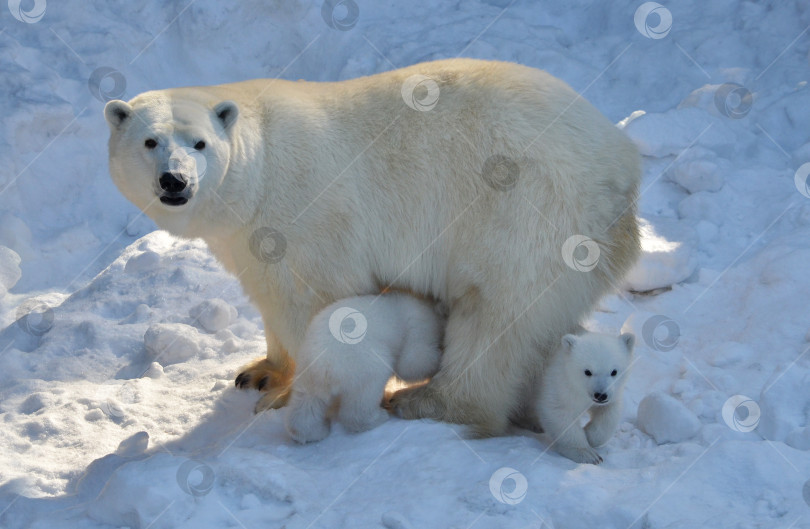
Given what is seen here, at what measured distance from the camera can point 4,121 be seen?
25.2 feet

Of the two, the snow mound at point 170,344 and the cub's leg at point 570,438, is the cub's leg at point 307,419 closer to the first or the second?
the cub's leg at point 570,438

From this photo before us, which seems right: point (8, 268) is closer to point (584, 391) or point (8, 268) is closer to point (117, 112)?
point (117, 112)

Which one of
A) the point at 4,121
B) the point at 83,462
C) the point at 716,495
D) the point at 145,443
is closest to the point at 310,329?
the point at 145,443

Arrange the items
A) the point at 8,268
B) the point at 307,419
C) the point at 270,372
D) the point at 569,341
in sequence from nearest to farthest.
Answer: the point at 569,341, the point at 307,419, the point at 270,372, the point at 8,268

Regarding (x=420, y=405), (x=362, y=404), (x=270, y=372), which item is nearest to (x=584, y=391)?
(x=420, y=405)

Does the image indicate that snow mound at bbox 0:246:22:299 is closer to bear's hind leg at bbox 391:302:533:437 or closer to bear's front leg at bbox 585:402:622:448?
bear's hind leg at bbox 391:302:533:437

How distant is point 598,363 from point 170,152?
229cm

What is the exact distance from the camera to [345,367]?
4277 millimetres

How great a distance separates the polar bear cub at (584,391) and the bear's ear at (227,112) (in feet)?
6.58

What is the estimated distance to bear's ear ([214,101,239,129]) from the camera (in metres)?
4.39

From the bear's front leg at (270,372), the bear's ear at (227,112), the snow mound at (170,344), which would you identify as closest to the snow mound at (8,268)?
the snow mound at (170,344)

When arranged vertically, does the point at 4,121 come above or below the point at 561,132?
above

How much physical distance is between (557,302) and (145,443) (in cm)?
238

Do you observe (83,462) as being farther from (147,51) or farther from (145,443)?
(147,51)
